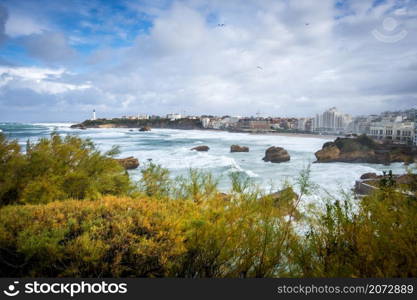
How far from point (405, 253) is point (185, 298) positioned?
2669 millimetres

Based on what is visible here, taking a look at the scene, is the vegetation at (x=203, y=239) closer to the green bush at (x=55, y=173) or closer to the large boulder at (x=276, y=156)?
the green bush at (x=55, y=173)

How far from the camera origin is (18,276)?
9.68 feet

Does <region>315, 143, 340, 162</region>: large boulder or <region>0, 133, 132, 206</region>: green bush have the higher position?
<region>0, 133, 132, 206</region>: green bush

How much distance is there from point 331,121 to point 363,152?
157 ft

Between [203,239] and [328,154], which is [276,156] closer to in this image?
[328,154]

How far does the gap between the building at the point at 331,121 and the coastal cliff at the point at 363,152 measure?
34.2m

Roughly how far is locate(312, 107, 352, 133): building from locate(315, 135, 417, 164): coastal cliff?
34.2 m

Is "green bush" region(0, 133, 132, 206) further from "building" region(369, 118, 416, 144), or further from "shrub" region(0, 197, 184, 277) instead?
"building" region(369, 118, 416, 144)

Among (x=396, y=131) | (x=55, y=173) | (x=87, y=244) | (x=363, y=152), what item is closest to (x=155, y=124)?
(x=396, y=131)

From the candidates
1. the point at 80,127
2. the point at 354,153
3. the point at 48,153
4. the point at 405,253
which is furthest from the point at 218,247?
the point at 80,127

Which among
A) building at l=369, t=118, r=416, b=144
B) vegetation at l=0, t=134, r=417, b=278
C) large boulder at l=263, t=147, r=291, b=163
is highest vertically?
building at l=369, t=118, r=416, b=144

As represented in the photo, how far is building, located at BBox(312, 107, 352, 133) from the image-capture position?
66.0 meters

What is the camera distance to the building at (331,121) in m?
66.0

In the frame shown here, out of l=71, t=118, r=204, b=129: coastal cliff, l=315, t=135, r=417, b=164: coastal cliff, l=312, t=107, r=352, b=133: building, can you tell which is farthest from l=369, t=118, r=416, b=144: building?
l=71, t=118, r=204, b=129: coastal cliff
